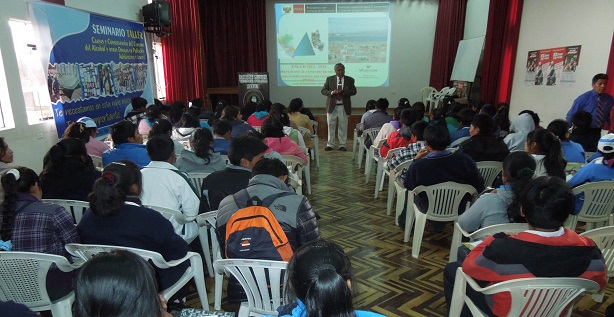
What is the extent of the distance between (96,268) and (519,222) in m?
1.99

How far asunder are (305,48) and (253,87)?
151cm

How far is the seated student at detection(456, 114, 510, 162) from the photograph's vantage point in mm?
3289

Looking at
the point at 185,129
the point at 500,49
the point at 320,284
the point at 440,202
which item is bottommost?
the point at 440,202

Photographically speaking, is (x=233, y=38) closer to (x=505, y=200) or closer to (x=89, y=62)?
(x=89, y=62)

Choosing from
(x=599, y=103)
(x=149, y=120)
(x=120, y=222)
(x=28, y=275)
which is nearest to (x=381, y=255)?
(x=120, y=222)

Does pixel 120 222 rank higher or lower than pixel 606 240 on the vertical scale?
higher

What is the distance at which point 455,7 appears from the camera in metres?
8.39

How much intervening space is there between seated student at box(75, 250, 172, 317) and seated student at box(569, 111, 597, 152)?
4.17 meters

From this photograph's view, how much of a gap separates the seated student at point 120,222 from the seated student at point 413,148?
7.56 feet

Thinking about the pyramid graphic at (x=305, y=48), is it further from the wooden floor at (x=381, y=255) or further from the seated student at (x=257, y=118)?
the wooden floor at (x=381, y=255)

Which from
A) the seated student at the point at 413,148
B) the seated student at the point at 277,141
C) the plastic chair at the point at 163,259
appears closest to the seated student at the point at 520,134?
the seated student at the point at 413,148

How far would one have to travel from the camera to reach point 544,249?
1444 millimetres

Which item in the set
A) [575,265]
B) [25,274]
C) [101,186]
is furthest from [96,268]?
[575,265]

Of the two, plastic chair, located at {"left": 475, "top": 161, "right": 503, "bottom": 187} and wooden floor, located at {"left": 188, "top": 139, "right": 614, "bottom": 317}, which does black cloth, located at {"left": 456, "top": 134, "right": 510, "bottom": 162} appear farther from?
wooden floor, located at {"left": 188, "top": 139, "right": 614, "bottom": 317}
